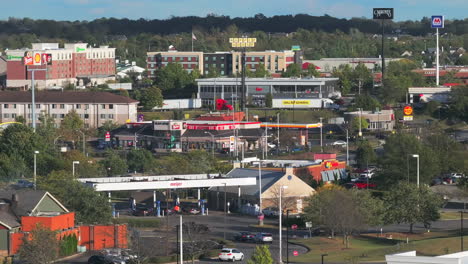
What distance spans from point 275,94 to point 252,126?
2743 cm

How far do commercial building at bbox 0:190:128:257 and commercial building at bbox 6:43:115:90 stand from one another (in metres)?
74.6

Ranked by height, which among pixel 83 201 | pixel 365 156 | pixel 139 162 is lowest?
pixel 139 162

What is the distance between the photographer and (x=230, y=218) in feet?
200

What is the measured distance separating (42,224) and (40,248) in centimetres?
404

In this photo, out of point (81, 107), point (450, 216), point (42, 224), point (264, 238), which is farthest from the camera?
point (81, 107)

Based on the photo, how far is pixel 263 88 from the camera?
126062 millimetres

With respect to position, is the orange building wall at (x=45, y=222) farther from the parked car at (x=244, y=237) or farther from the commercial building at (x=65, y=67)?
the commercial building at (x=65, y=67)

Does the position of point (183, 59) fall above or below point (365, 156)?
above

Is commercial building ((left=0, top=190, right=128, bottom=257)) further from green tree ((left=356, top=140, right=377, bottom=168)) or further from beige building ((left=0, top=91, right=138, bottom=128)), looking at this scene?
beige building ((left=0, top=91, right=138, bottom=128))

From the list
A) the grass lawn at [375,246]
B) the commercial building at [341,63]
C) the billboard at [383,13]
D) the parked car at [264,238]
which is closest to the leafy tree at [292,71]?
the billboard at [383,13]

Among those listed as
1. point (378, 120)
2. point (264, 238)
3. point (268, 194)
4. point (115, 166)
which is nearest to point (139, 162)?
point (115, 166)

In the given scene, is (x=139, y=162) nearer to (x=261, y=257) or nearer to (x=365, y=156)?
(x=365, y=156)

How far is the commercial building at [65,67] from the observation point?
5226 inches

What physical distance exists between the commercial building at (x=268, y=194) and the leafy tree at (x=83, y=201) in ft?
32.2
